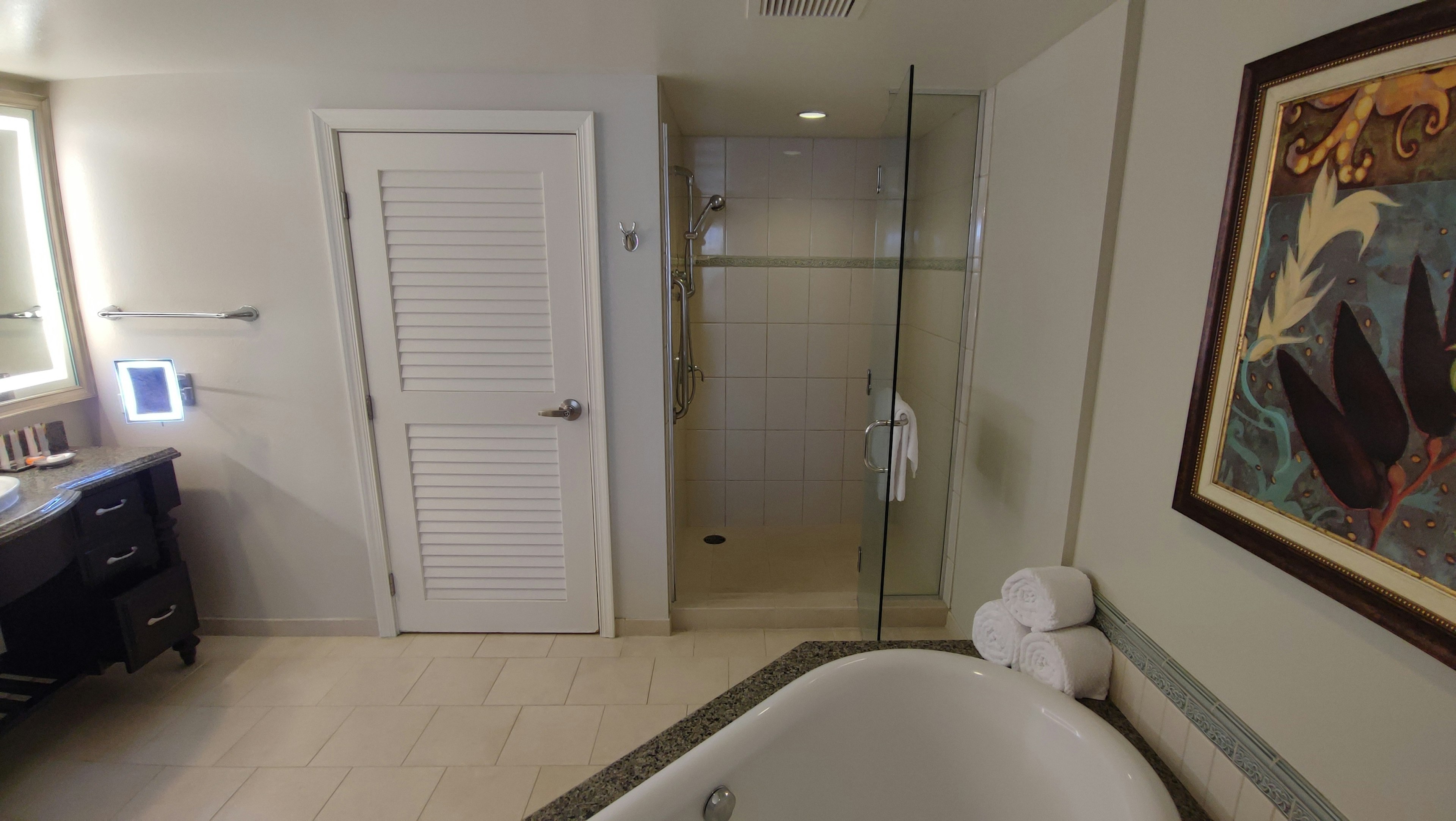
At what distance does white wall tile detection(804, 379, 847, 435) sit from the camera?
11.5ft

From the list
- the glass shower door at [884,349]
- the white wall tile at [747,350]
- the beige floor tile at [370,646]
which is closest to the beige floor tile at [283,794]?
the beige floor tile at [370,646]

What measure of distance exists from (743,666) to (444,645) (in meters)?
1.21

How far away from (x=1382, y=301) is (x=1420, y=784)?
0.63 metres

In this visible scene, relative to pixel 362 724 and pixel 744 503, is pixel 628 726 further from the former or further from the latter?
pixel 744 503

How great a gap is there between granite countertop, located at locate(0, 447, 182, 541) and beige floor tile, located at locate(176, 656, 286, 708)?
2.60ft

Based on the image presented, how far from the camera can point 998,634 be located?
160 centimetres

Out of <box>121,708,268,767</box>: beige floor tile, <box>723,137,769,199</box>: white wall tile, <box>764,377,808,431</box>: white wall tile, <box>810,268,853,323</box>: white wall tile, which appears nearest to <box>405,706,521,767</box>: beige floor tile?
<box>121,708,268,767</box>: beige floor tile

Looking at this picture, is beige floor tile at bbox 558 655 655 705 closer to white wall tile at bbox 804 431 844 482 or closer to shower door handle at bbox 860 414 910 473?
shower door handle at bbox 860 414 910 473

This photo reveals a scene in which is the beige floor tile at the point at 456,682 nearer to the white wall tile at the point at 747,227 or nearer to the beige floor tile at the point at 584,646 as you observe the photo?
the beige floor tile at the point at 584,646

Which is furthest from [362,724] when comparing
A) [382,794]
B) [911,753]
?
[911,753]

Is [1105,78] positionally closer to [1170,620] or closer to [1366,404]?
[1366,404]

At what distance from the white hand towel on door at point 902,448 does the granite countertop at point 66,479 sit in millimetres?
2467

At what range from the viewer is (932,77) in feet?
7.04

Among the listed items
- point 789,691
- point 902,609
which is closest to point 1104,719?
point 789,691
